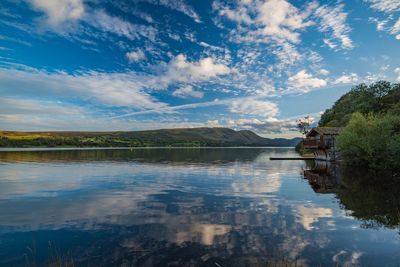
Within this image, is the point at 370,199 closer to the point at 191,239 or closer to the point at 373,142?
the point at 191,239

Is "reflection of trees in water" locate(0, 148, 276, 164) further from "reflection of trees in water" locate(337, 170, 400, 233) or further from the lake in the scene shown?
the lake

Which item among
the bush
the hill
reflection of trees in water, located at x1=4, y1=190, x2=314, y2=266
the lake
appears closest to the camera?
reflection of trees in water, located at x1=4, y1=190, x2=314, y2=266

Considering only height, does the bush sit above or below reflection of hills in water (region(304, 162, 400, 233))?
above

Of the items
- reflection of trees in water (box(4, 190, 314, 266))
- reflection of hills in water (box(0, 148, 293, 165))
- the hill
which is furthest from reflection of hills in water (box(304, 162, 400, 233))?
the hill

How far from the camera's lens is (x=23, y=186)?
1312 inches

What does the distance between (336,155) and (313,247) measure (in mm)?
63259

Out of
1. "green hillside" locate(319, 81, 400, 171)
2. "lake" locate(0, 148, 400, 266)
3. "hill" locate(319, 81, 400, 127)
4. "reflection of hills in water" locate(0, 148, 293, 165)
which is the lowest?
"lake" locate(0, 148, 400, 266)

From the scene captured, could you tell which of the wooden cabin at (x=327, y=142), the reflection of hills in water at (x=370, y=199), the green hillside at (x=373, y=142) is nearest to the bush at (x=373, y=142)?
the green hillside at (x=373, y=142)

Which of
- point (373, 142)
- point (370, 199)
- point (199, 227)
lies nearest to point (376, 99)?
point (373, 142)

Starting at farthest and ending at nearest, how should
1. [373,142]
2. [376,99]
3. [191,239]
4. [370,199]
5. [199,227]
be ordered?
[376,99], [373,142], [370,199], [199,227], [191,239]

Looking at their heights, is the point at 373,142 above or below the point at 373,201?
above

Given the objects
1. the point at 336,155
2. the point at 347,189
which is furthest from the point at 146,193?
the point at 336,155

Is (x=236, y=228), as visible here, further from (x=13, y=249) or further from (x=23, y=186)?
(x=23, y=186)

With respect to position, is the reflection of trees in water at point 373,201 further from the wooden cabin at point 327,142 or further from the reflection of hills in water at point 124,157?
the reflection of hills in water at point 124,157
